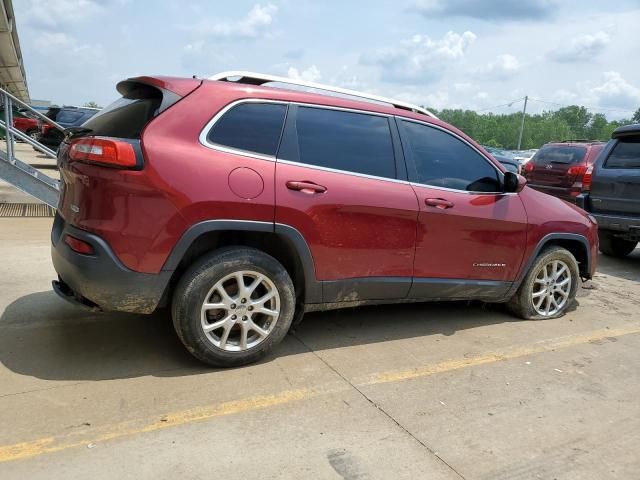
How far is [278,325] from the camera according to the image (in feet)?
12.0

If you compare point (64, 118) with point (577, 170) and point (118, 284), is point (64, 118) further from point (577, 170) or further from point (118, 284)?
point (118, 284)

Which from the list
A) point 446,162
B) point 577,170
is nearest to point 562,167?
point 577,170

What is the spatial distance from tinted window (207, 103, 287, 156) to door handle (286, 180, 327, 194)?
24 centimetres

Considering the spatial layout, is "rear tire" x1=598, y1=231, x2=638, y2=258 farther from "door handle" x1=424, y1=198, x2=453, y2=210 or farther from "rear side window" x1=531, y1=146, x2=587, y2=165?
"door handle" x1=424, y1=198, x2=453, y2=210

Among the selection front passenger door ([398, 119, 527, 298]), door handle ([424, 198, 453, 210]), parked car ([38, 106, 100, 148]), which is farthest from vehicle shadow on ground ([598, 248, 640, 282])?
parked car ([38, 106, 100, 148])

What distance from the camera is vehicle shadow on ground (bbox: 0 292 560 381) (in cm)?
353

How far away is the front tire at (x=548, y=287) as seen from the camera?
493cm

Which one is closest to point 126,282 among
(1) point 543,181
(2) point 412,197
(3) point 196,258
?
(3) point 196,258

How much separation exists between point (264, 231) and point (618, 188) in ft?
18.8

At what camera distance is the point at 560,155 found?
10.5 metres

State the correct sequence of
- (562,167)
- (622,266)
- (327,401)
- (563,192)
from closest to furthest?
(327,401) < (622,266) < (563,192) < (562,167)

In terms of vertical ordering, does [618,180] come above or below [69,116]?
below

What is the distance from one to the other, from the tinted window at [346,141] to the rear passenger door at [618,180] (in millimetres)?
4572

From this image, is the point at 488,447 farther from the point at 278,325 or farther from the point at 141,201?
the point at 141,201
